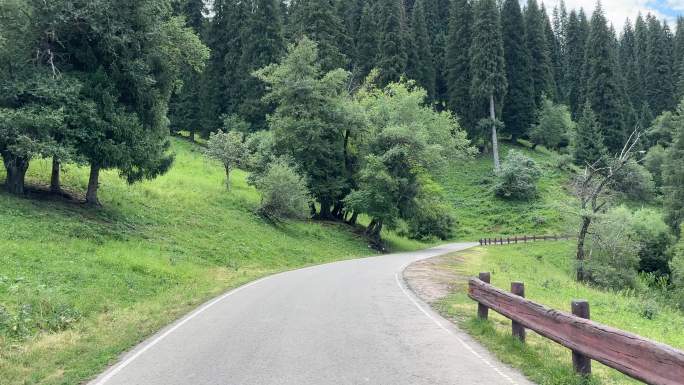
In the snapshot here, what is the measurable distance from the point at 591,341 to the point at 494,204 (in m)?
53.1

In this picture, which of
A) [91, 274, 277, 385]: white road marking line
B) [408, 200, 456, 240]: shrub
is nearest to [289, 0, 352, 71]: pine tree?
[408, 200, 456, 240]: shrub

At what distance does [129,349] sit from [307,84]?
32008 mm

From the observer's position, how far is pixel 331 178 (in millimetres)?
40156

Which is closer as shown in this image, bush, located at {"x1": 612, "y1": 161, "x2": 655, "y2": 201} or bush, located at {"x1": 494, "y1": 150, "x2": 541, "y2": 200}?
bush, located at {"x1": 612, "y1": 161, "x2": 655, "y2": 201}

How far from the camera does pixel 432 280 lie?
17500 millimetres

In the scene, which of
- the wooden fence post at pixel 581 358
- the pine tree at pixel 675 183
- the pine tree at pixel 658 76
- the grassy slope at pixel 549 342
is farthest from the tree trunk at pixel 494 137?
the wooden fence post at pixel 581 358

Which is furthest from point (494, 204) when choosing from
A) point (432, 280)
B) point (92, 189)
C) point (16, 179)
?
point (16, 179)

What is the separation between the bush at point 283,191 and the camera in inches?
1293

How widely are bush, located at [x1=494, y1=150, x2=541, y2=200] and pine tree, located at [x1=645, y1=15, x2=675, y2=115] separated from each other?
129 ft

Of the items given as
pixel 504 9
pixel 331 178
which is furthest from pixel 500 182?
pixel 504 9

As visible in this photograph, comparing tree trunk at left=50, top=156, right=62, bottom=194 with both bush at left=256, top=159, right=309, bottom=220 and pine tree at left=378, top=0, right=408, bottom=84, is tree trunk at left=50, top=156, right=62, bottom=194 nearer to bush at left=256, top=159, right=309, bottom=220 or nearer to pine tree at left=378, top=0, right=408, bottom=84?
bush at left=256, top=159, right=309, bottom=220

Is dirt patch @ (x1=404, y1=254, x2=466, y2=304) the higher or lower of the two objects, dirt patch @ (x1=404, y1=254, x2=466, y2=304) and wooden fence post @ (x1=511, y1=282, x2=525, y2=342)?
the lower

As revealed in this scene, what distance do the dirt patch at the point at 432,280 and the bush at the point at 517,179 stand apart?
34.5 metres

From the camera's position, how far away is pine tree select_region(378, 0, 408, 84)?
6228cm
